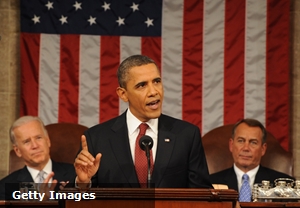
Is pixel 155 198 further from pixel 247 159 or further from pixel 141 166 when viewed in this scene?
pixel 247 159

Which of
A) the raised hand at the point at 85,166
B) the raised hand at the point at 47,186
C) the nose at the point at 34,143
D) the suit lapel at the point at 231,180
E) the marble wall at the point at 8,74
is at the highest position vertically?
the marble wall at the point at 8,74

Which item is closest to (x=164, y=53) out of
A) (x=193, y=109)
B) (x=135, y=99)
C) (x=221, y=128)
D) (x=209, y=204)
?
(x=193, y=109)

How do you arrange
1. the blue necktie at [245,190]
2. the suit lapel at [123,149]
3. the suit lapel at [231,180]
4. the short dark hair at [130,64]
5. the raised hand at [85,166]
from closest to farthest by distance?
the raised hand at [85,166] → the suit lapel at [123,149] → the short dark hair at [130,64] → the blue necktie at [245,190] → the suit lapel at [231,180]

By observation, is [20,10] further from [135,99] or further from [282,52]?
[135,99]

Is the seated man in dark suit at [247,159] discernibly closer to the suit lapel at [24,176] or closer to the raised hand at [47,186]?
the raised hand at [47,186]

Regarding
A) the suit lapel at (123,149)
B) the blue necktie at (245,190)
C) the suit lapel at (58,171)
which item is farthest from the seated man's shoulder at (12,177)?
the suit lapel at (123,149)

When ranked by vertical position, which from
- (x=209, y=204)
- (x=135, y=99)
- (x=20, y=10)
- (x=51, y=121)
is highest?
(x=20, y=10)

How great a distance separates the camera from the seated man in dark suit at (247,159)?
6.48 metres

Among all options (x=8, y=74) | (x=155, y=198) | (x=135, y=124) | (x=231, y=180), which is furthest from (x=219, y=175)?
(x=155, y=198)

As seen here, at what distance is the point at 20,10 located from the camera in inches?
295

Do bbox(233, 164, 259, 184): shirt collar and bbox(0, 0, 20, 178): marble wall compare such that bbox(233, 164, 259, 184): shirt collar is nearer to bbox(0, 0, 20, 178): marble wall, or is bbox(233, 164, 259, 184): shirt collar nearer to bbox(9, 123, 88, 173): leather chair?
bbox(9, 123, 88, 173): leather chair

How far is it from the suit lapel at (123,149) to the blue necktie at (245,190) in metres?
2.03

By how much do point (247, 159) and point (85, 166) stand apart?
296 centimetres

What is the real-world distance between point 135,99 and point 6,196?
2.05 meters
